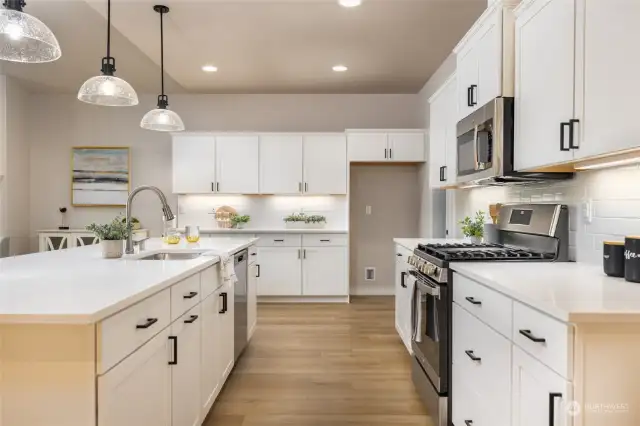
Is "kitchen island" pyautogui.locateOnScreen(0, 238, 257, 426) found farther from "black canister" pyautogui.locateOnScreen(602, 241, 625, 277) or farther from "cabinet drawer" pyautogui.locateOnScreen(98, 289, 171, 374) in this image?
"black canister" pyautogui.locateOnScreen(602, 241, 625, 277)

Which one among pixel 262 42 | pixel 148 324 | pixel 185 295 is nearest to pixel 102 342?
pixel 148 324

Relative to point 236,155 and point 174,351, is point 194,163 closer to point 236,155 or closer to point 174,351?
point 236,155

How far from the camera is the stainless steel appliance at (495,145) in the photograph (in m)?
2.48

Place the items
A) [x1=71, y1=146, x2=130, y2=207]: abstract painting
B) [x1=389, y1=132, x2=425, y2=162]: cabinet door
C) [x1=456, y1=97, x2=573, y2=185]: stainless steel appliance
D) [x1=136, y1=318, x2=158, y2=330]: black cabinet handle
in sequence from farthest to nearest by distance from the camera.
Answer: [x1=71, y1=146, x2=130, y2=207]: abstract painting → [x1=389, y1=132, x2=425, y2=162]: cabinet door → [x1=456, y1=97, x2=573, y2=185]: stainless steel appliance → [x1=136, y1=318, x2=158, y2=330]: black cabinet handle

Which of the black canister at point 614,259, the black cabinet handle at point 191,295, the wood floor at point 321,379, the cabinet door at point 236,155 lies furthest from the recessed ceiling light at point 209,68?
the black canister at point 614,259

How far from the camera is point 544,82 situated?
2.11 metres

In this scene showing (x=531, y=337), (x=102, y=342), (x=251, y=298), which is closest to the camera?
(x=102, y=342)

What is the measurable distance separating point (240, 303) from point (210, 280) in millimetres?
899

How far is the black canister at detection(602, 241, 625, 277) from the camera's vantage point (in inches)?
70.3

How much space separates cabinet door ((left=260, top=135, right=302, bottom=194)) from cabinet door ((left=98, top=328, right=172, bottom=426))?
422cm

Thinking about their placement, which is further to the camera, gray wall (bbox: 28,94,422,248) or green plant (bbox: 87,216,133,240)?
gray wall (bbox: 28,94,422,248)

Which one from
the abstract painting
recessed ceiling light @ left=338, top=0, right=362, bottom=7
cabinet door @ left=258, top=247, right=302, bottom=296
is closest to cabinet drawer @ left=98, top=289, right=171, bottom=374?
recessed ceiling light @ left=338, top=0, right=362, bottom=7

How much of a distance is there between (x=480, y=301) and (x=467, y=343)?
295 mm

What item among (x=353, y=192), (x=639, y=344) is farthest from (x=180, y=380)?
(x=353, y=192)
